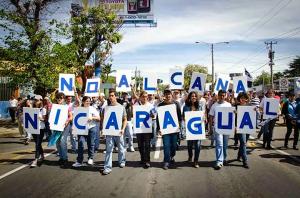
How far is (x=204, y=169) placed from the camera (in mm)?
9078

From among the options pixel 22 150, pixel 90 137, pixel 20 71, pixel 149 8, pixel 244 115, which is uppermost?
pixel 149 8

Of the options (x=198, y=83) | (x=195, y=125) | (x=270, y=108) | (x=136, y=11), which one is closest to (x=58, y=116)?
(x=195, y=125)

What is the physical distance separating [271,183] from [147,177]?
109 inches

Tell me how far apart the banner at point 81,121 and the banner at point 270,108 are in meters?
6.05

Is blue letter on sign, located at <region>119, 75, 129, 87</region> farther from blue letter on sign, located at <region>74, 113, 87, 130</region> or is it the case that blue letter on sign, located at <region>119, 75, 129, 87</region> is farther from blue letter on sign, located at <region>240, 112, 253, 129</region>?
blue letter on sign, located at <region>240, 112, 253, 129</region>

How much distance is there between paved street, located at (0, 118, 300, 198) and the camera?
23.2 ft

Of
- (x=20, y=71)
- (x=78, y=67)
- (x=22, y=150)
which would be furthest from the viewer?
(x=78, y=67)

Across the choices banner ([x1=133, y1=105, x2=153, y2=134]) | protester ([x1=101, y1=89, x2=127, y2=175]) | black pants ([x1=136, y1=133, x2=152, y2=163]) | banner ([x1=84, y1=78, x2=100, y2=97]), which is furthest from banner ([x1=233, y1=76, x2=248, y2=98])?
protester ([x1=101, y1=89, x2=127, y2=175])

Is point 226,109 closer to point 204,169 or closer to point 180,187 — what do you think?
point 204,169

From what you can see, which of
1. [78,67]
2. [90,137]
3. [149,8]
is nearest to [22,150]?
[90,137]

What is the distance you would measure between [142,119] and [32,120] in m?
3.04

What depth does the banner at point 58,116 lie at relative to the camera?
372 inches

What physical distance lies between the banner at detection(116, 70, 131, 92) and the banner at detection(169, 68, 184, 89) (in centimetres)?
138

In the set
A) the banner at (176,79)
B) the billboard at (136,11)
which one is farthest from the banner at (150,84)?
the billboard at (136,11)
